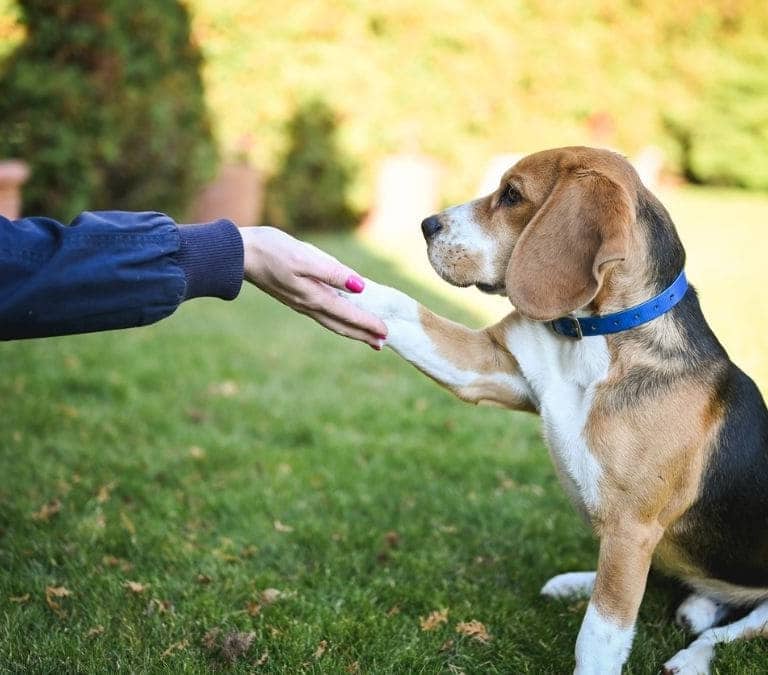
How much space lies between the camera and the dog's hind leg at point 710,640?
2.78 m

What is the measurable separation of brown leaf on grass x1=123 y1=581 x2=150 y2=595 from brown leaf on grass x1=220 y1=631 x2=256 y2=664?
47 cm

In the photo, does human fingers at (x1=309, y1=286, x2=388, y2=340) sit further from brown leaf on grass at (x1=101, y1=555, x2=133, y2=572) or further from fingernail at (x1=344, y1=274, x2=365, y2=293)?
brown leaf on grass at (x1=101, y1=555, x2=133, y2=572)

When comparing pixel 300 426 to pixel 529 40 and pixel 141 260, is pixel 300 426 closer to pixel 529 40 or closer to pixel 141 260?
pixel 141 260

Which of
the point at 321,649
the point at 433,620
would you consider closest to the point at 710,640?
the point at 433,620

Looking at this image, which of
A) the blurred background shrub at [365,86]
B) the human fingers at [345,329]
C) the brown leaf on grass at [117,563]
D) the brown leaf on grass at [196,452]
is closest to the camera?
the human fingers at [345,329]

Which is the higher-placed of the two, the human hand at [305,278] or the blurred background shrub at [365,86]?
the human hand at [305,278]

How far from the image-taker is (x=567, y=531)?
386cm

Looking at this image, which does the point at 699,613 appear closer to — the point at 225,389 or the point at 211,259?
the point at 211,259

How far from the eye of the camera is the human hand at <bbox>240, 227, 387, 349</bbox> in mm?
2766

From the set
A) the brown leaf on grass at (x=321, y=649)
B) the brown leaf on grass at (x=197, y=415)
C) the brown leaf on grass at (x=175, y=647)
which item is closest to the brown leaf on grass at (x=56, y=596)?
the brown leaf on grass at (x=175, y=647)

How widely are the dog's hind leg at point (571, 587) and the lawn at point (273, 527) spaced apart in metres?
0.06

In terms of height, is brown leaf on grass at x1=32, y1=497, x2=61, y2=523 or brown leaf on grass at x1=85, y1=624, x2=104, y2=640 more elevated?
brown leaf on grass at x1=85, y1=624, x2=104, y2=640

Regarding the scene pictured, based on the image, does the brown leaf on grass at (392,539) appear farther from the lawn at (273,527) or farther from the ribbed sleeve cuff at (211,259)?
the ribbed sleeve cuff at (211,259)

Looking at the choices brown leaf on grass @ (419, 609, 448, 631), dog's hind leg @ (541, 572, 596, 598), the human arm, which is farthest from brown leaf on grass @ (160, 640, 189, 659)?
dog's hind leg @ (541, 572, 596, 598)
